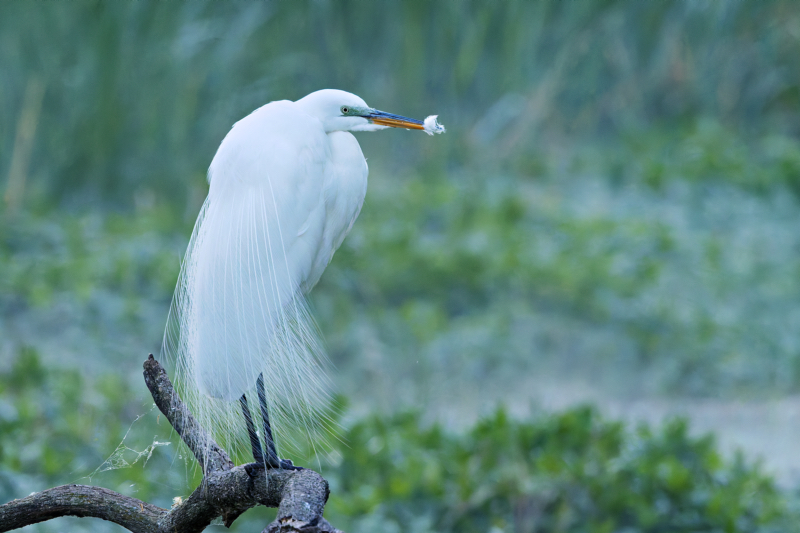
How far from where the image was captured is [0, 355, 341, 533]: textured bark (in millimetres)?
1001

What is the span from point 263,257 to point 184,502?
343mm

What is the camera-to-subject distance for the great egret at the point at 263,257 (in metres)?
1.15

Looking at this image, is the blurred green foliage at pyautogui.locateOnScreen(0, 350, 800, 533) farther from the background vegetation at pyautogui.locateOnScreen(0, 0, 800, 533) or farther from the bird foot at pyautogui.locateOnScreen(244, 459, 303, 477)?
→ the bird foot at pyautogui.locateOnScreen(244, 459, 303, 477)

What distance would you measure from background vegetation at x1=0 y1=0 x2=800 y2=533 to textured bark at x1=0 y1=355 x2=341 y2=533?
2.82ft

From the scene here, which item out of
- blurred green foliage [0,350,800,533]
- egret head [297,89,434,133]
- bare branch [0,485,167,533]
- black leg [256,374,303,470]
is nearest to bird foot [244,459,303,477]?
black leg [256,374,303,470]

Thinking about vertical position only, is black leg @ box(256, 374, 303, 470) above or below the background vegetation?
below

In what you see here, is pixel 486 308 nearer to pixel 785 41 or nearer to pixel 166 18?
pixel 166 18

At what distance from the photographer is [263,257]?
3.88 feet

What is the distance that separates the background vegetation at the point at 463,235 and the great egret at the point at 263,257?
2.92ft

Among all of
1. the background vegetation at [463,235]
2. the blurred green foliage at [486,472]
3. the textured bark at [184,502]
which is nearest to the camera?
the textured bark at [184,502]

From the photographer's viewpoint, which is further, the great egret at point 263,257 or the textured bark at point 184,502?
the great egret at point 263,257

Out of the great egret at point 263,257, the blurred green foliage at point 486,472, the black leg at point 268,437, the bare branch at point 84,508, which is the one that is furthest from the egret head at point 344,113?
the blurred green foliage at point 486,472

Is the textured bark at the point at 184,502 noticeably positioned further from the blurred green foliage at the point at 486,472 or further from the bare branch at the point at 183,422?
the blurred green foliage at the point at 486,472

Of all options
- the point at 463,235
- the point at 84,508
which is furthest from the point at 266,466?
the point at 463,235
